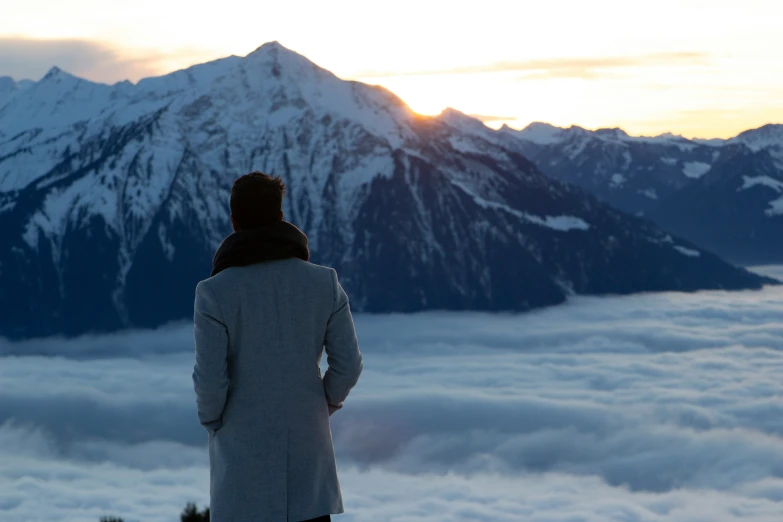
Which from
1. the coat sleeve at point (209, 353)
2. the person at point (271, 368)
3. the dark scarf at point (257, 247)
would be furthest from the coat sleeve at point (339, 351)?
the coat sleeve at point (209, 353)

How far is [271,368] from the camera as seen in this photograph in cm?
871

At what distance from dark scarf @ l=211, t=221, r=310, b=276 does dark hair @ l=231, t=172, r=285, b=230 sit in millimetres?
112

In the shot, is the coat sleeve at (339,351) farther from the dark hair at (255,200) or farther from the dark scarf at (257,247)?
the dark hair at (255,200)

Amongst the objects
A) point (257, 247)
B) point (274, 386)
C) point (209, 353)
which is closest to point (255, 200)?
point (257, 247)

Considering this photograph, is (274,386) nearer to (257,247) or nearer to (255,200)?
(257,247)

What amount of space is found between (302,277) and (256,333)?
61 cm

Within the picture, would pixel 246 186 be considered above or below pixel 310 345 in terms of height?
above

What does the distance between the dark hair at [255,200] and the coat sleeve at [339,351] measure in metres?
0.77

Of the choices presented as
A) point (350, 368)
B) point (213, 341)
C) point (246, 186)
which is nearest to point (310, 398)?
point (350, 368)

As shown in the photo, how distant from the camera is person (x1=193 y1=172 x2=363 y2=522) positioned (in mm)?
8672

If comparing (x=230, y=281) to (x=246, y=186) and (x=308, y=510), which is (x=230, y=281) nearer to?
(x=246, y=186)

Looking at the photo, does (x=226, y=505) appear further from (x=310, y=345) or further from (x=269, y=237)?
(x=269, y=237)

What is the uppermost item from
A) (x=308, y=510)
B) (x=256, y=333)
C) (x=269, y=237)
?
(x=269, y=237)

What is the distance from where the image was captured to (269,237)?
883 cm
